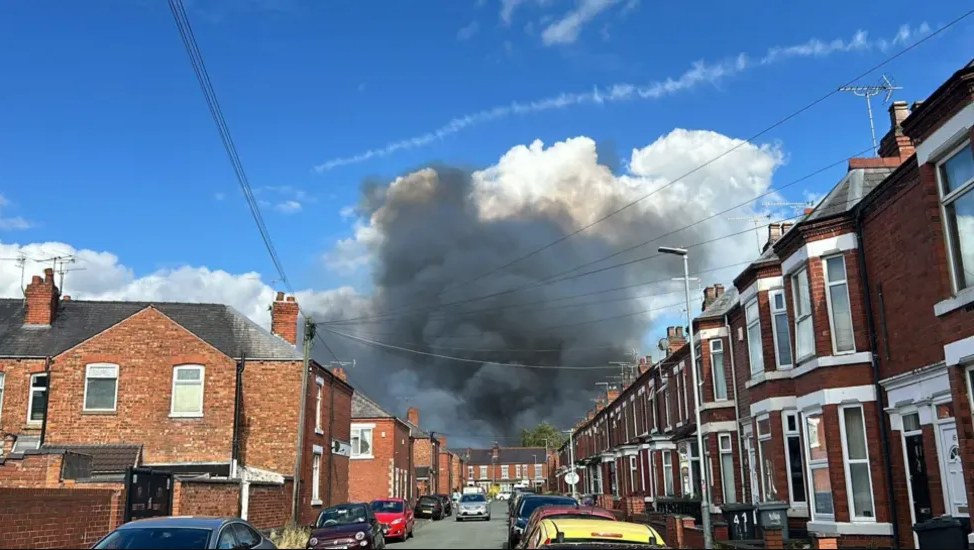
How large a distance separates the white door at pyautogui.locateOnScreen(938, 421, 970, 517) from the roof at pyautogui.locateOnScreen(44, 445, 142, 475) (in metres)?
25.1

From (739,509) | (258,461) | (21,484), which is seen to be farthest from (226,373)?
(739,509)

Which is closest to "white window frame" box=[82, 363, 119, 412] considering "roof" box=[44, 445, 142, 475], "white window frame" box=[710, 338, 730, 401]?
"roof" box=[44, 445, 142, 475]

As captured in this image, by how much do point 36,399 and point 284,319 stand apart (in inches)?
405

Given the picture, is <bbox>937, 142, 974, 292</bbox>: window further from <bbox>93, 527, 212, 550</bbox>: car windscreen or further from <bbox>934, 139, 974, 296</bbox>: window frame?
<bbox>93, 527, 212, 550</bbox>: car windscreen

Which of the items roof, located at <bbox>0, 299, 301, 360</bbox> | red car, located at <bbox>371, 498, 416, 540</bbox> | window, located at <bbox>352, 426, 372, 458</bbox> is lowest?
red car, located at <bbox>371, 498, 416, 540</bbox>

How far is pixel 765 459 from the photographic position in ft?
72.6

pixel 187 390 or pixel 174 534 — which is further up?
pixel 187 390

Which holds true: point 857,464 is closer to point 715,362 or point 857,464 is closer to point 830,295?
point 830,295

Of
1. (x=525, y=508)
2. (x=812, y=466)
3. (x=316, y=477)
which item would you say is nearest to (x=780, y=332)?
(x=812, y=466)

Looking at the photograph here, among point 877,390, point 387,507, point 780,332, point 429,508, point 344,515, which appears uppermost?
point 780,332

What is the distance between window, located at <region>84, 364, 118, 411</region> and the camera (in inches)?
1147

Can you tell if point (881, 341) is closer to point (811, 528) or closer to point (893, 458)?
point (893, 458)

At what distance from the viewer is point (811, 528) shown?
17.6 metres

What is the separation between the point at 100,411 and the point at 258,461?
19.9 ft
